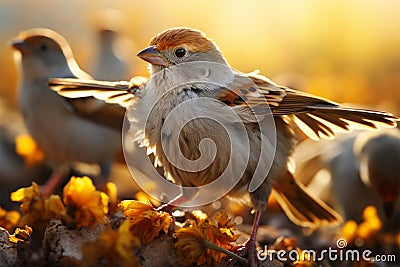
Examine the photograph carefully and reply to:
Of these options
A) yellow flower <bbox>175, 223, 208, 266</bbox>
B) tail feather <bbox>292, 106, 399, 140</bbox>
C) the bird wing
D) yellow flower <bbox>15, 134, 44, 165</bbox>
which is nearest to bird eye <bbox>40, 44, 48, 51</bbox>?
yellow flower <bbox>15, 134, 44, 165</bbox>

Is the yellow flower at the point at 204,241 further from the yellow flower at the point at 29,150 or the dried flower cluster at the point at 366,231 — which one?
the yellow flower at the point at 29,150

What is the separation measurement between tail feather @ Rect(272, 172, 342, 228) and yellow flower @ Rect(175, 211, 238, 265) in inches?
36.6

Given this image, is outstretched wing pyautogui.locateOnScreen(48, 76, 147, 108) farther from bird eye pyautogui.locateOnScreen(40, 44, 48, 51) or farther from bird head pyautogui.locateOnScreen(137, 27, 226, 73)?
bird eye pyautogui.locateOnScreen(40, 44, 48, 51)

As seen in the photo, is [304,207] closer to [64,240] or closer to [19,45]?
[64,240]

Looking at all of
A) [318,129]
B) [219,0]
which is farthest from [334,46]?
[318,129]

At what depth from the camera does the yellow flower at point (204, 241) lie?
2.42 metres

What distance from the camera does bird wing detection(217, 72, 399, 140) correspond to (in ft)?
8.91

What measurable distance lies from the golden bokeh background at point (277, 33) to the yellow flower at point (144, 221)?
3942 mm

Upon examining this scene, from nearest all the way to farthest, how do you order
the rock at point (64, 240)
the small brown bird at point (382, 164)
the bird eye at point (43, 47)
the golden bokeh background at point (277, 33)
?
the rock at point (64, 240) < the small brown bird at point (382, 164) < the bird eye at point (43, 47) < the golden bokeh background at point (277, 33)

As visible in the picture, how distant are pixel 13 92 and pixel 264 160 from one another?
4694 mm

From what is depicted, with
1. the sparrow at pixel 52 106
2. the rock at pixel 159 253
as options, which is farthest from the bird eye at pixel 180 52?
the sparrow at pixel 52 106

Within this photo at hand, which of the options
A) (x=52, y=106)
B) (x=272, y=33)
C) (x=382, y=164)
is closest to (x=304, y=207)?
(x=382, y=164)

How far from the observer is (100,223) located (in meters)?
2.52

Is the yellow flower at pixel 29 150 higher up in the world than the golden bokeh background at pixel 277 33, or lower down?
lower down
